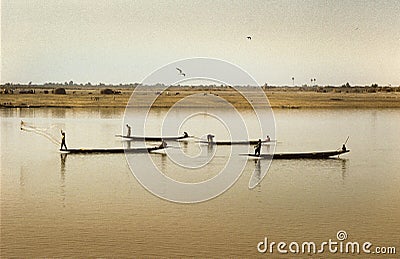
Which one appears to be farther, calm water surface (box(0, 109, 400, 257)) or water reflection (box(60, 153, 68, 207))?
water reflection (box(60, 153, 68, 207))

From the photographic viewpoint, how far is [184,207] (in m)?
13.4

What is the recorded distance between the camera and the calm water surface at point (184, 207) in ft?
34.6

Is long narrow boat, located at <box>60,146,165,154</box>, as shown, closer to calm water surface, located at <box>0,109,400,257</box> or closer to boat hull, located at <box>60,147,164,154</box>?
boat hull, located at <box>60,147,164,154</box>

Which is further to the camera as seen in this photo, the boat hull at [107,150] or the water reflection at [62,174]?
the boat hull at [107,150]

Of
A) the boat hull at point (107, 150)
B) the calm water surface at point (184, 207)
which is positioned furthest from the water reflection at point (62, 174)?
the boat hull at point (107, 150)

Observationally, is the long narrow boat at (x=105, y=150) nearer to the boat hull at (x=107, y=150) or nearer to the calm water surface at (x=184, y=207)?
the boat hull at (x=107, y=150)

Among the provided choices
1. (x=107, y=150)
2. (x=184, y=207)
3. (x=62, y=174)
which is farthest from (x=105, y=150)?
(x=184, y=207)

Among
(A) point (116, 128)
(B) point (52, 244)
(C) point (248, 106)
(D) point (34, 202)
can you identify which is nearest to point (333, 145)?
(A) point (116, 128)

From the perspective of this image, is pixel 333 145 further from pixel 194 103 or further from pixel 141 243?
pixel 194 103

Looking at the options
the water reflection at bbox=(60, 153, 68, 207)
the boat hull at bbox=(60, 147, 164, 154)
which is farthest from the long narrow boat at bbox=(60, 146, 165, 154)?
the water reflection at bbox=(60, 153, 68, 207)

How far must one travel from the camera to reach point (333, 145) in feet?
83.0

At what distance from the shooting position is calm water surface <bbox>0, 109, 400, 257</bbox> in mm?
10555

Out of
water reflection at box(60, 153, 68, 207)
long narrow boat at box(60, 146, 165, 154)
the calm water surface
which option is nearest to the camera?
the calm water surface

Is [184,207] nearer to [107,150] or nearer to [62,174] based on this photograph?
[62,174]
